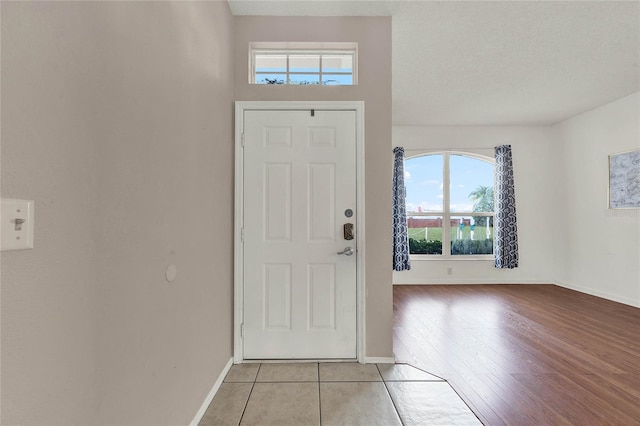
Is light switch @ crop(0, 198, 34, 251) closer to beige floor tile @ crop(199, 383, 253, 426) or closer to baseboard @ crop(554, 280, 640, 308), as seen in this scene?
beige floor tile @ crop(199, 383, 253, 426)

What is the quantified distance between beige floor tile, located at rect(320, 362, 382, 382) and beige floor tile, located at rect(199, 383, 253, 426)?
1.82 feet

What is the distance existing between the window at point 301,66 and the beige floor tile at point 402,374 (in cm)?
235

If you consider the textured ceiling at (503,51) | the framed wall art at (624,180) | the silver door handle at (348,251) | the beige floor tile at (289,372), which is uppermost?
the textured ceiling at (503,51)

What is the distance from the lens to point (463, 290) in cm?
478

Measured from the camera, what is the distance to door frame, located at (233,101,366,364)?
230cm

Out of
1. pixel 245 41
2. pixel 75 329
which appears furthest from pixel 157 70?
pixel 245 41

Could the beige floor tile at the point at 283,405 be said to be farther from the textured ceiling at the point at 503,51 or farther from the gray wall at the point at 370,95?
the textured ceiling at the point at 503,51

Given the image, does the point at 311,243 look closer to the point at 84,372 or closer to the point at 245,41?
the point at 84,372

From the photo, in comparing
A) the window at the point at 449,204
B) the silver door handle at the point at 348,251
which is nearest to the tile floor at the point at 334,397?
the silver door handle at the point at 348,251

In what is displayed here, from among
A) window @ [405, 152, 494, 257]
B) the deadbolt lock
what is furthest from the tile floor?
window @ [405, 152, 494, 257]

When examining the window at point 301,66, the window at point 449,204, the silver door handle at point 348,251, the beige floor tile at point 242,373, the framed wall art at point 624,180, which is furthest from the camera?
the window at point 449,204

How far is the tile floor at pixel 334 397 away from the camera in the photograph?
1.69 metres

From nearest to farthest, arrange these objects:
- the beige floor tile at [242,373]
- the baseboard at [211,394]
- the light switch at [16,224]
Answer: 1. the light switch at [16,224]
2. the baseboard at [211,394]
3. the beige floor tile at [242,373]

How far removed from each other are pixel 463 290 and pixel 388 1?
14.1ft
